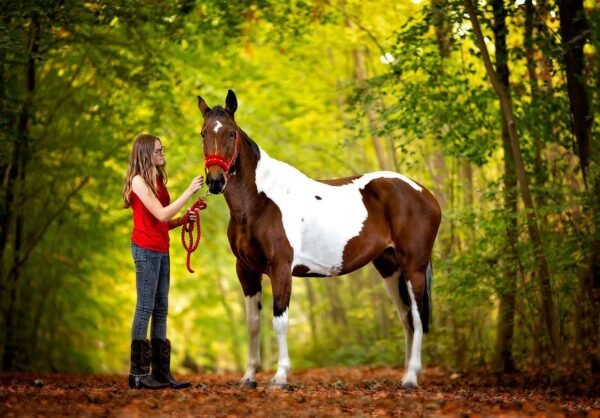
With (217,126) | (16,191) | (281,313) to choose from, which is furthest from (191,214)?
(16,191)

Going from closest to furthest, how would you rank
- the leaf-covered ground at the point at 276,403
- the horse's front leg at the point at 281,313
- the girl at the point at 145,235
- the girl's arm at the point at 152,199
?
the leaf-covered ground at the point at 276,403 < the girl's arm at the point at 152,199 < the girl at the point at 145,235 < the horse's front leg at the point at 281,313

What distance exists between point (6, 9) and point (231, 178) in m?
4.10

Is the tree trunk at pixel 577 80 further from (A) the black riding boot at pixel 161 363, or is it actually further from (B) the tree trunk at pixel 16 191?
(B) the tree trunk at pixel 16 191

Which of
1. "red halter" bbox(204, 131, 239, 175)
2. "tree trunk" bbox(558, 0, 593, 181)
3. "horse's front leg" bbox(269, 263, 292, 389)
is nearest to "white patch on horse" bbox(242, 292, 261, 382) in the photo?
"horse's front leg" bbox(269, 263, 292, 389)

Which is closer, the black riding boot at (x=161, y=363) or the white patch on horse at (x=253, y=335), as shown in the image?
the black riding boot at (x=161, y=363)

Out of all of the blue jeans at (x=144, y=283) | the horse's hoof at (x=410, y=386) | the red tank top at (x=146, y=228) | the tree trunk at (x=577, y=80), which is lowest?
the horse's hoof at (x=410, y=386)

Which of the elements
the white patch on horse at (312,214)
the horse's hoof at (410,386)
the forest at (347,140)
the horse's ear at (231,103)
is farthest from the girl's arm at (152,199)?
the forest at (347,140)

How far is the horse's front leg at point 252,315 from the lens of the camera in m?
7.57

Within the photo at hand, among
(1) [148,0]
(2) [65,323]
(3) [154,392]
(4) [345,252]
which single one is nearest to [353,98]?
(1) [148,0]

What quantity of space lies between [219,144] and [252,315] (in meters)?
1.71

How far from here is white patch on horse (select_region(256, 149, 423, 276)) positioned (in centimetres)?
750

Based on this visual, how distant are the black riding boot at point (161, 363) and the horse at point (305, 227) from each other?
2.25 feet

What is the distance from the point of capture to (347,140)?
38.7 ft

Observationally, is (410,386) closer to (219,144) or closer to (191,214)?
(191,214)
